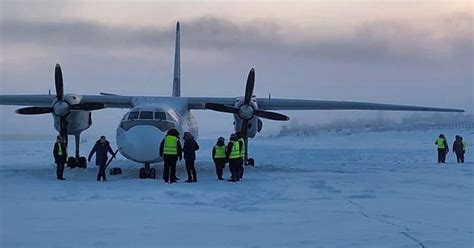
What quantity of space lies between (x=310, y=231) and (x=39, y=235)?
3.71 meters

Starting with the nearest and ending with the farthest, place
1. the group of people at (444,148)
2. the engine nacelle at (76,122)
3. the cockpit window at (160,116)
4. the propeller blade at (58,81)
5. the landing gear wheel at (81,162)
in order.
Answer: the cockpit window at (160,116) < the propeller blade at (58,81) < the engine nacelle at (76,122) < the landing gear wheel at (81,162) < the group of people at (444,148)

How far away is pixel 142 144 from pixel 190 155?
153 cm

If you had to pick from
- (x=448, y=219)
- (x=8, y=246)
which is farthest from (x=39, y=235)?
(x=448, y=219)

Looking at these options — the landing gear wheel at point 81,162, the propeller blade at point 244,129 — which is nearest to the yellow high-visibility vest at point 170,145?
the propeller blade at point 244,129

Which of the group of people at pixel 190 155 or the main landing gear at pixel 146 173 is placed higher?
the group of people at pixel 190 155

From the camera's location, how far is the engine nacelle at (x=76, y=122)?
2156 centimetres

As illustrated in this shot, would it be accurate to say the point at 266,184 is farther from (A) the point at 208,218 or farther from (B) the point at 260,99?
(B) the point at 260,99

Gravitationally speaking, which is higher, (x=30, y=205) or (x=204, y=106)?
(x=204, y=106)

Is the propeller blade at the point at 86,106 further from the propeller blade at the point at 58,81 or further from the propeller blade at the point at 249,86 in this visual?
the propeller blade at the point at 249,86

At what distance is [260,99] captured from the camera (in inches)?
909

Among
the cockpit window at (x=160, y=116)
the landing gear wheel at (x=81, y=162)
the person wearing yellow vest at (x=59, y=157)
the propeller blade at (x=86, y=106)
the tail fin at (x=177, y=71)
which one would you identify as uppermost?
the tail fin at (x=177, y=71)

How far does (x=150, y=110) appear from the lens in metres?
18.0

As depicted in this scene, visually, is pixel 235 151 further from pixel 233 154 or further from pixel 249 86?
pixel 249 86

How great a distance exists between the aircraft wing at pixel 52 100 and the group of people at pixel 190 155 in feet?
21.6
